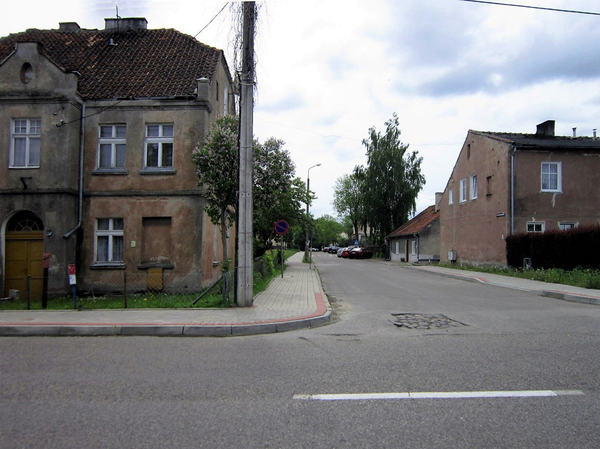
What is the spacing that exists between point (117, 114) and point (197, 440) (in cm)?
1338

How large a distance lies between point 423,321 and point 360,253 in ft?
133

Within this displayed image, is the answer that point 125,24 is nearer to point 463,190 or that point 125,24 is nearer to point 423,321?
point 423,321

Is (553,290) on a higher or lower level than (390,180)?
lower

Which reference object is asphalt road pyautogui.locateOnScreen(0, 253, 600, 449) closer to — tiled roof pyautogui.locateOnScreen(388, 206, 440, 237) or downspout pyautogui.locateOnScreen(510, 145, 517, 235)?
downspout pyautogui.locateOnScreen(510, 145, 517, 235)

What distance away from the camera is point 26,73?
14.2 m

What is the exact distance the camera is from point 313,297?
42.8 feet

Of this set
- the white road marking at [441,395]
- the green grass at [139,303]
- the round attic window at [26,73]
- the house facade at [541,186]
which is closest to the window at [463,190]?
the house facade at [541,186]

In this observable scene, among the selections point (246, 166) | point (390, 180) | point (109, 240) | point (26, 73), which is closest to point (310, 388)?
point (246, 166)

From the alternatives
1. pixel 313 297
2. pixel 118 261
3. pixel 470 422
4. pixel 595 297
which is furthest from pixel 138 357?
pixel 595 297

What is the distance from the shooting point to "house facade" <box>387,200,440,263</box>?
3578 cm

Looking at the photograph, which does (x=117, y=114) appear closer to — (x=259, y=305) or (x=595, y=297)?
(x=259, y=305)

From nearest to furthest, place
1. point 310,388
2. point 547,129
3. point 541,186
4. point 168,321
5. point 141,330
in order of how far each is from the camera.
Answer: point 310,388 < point 141,330 < point 168,321 < point 541,186 < point 547,129

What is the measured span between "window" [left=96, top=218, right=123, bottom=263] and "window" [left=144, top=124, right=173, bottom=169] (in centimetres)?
226

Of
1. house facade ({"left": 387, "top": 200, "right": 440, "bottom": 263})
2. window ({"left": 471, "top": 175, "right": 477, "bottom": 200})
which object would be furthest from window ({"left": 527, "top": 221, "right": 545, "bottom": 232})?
house facade ({"left": 387, "top": 200, "right": 440, "bottom": 263})
